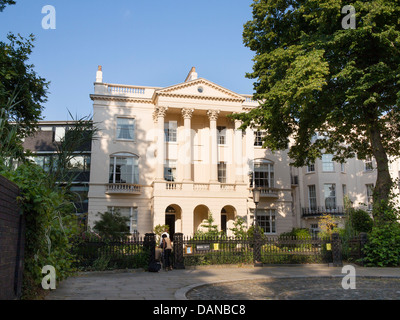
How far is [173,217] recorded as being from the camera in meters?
34.4

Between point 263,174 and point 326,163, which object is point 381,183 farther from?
point 326,163

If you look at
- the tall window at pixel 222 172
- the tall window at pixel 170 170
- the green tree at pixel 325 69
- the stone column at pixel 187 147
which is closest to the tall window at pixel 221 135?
the tall window at pixel 222 172

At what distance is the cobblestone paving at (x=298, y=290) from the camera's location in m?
9.29

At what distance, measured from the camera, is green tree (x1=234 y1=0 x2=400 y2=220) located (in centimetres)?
1653

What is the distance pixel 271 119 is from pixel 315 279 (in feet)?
29.6

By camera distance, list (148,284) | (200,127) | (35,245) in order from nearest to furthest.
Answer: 1. (35,245)
2. (148,284)
3. (200,127)

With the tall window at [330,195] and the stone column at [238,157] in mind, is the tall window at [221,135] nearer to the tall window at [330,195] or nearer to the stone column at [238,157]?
the stone column at [238,157]

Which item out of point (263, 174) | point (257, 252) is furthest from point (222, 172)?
point (257, 252)

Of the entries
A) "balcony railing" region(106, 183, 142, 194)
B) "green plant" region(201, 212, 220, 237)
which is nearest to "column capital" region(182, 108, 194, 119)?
"balcony railing" region(106, 183, 142, 194)

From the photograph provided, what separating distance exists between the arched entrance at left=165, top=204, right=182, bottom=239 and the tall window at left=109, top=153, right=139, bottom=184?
401 cm

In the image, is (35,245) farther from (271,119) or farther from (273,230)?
(273,230)

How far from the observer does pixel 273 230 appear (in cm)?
3597

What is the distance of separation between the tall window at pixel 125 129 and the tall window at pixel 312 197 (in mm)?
20061
